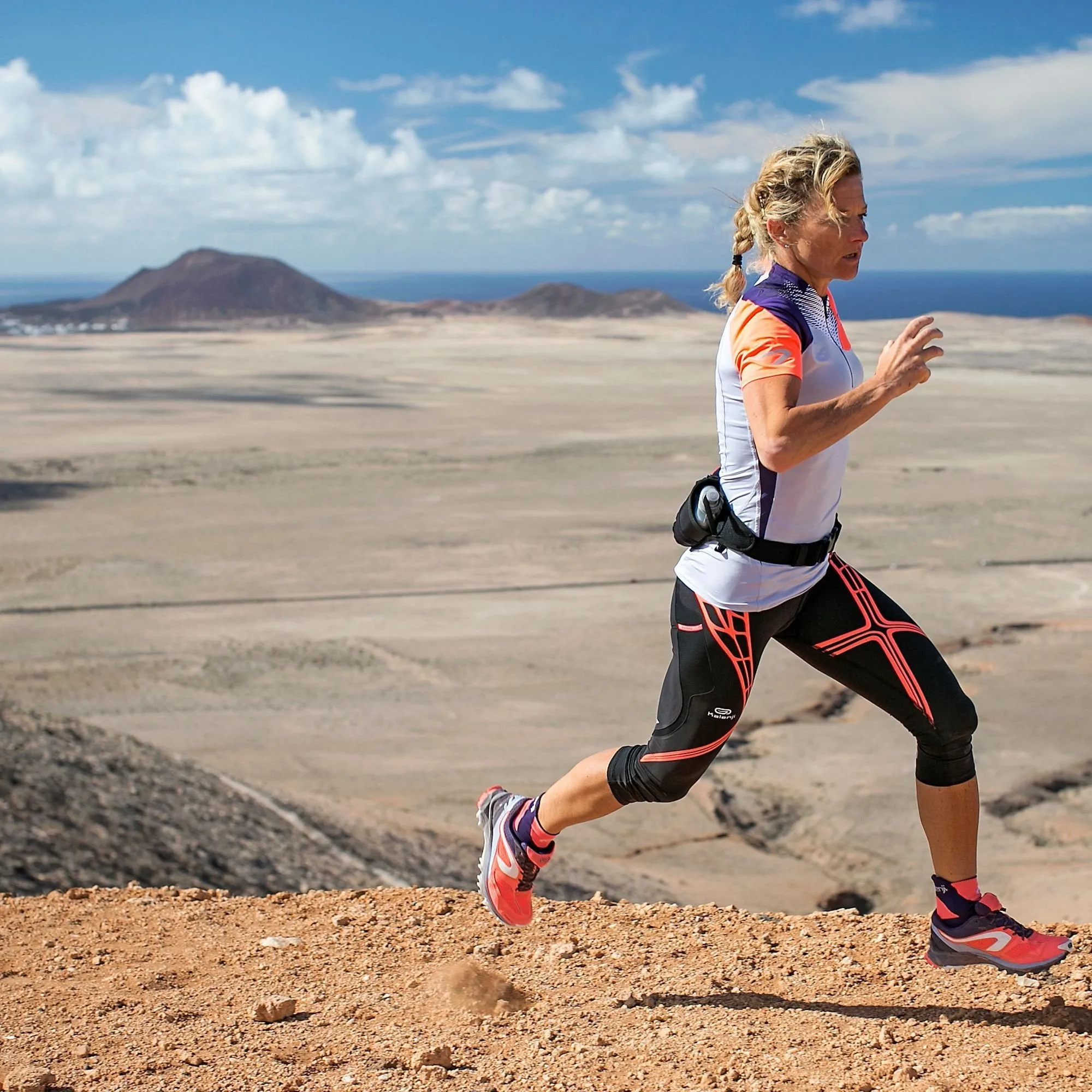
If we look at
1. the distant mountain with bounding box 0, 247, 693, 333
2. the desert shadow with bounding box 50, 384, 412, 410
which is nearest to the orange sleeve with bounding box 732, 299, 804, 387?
the desert shadow with bounding box 50, 384, 412, 410

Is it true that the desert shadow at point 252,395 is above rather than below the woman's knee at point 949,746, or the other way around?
above

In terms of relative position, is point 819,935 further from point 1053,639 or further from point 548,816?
point 1053,639

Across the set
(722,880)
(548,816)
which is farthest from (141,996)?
(722,880)

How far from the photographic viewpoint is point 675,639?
9.63ft

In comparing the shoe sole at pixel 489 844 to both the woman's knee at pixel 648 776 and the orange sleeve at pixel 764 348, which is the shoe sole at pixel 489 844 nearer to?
the woman's knee at pixel 648 776

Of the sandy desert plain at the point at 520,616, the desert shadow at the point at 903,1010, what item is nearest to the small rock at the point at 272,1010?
the desert shadow at the point at 903,1010

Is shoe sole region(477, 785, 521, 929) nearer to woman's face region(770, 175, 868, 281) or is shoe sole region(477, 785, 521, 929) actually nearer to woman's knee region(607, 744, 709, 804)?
woman's knee region(607, 744, 709, 804)

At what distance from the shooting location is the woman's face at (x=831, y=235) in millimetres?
2760

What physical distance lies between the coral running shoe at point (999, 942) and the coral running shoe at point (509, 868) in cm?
100

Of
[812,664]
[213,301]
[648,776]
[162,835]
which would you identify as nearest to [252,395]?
[162,835]

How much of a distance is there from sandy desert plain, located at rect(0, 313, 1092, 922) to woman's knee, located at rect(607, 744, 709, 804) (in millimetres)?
4256

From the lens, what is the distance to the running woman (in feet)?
8.70

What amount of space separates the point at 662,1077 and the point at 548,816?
2.27ft

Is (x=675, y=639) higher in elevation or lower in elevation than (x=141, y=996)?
higher
